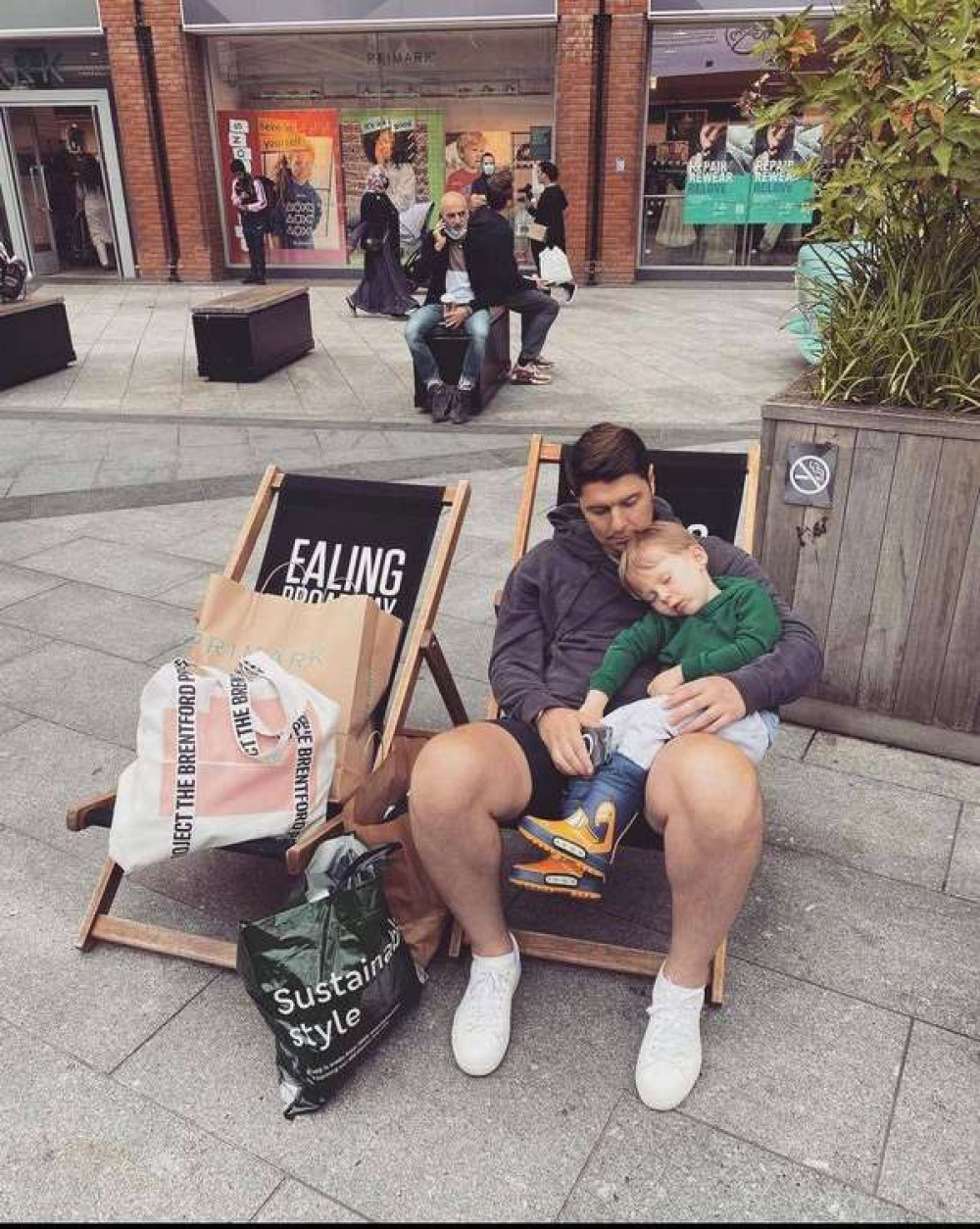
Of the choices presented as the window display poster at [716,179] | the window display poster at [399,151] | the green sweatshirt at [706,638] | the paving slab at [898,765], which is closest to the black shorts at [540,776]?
the green sweatshirt at [706,638]

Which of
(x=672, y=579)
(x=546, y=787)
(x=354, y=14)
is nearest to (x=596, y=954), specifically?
(x=546, y=787)

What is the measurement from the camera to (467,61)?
47.7 feet

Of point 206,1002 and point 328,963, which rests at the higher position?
point 328,963

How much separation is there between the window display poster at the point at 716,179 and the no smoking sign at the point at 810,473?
12747 millimetres

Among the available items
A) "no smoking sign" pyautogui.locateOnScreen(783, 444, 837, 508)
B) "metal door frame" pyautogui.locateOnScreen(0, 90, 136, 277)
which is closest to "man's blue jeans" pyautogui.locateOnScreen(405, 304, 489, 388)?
"no smoking sign" pyautogui.locateOnScreen(783, 444, 837, 508)

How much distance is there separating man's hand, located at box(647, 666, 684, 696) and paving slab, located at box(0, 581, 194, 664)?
2523 millimetres

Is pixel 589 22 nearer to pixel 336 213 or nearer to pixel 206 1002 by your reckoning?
pixel 336 213

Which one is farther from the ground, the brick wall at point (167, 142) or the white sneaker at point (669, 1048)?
the brick wall at point (167, 142)

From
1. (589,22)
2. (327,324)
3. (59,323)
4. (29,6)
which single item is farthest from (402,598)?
(29,6)

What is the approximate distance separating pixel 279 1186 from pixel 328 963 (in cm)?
42

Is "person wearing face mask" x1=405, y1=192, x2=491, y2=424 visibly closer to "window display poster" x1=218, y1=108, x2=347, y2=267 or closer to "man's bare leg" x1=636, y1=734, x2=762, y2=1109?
"man's bare leg" x1=636, y1=734, x2=762, y2=1109

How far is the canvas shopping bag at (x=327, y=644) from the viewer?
2646mm

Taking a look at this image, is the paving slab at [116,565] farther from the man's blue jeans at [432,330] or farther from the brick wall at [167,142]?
the brick wall at [167,142]

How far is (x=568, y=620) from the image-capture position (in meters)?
2.69
